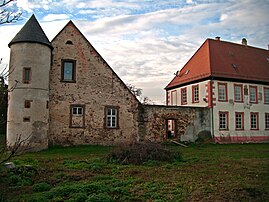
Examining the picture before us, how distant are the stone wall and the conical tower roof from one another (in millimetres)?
8732

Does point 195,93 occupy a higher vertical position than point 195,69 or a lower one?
lower

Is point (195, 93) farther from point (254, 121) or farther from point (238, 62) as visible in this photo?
point (254, 121)

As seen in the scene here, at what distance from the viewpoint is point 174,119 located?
1014 inches

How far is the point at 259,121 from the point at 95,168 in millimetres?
22836

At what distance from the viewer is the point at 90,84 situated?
76.0 feet

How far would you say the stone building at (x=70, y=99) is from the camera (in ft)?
64.5

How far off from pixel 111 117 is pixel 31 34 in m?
7.99

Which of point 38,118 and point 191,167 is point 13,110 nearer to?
point 38,118

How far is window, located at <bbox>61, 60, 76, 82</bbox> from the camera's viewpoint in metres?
22.7

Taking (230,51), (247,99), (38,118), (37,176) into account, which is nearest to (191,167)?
(37,176)

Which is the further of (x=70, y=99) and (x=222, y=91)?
(x=222, y=91)

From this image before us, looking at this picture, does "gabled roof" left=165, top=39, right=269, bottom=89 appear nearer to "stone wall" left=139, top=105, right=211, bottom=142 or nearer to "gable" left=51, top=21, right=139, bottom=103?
"stone wall" left=139, top=105, right=211, bottom=142

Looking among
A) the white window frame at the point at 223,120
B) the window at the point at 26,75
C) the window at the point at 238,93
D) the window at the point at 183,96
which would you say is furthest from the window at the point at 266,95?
the window at the point at 26,75

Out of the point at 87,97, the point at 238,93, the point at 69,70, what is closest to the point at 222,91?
the point at 238,93
